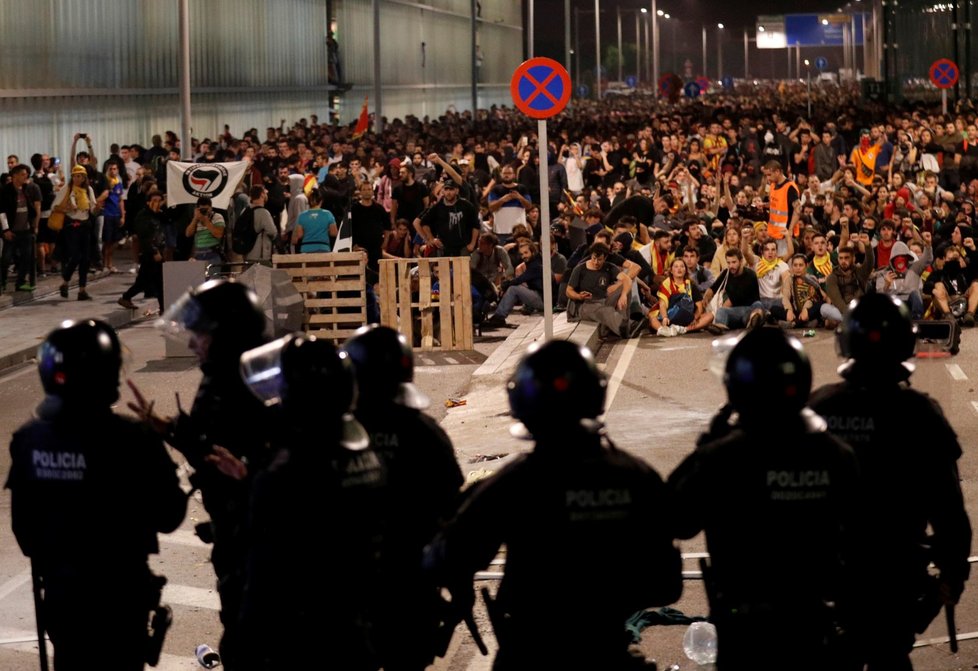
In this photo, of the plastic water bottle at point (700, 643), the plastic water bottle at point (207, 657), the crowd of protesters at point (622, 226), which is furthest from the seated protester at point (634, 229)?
the plastic water bottle at point (207, 657)

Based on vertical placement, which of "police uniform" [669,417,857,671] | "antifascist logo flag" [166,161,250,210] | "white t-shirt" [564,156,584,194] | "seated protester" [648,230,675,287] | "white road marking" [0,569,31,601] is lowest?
"white road marking" [0,569,31,601]

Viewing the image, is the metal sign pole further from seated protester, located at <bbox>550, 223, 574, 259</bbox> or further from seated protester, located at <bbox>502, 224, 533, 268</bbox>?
seated protester, located at <bbox>550, 223, 574, 259</bbox>

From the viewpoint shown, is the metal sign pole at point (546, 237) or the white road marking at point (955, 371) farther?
the white road marking at point (955, 371)

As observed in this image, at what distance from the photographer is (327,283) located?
17.0 metres

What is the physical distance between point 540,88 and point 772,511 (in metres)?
9.65

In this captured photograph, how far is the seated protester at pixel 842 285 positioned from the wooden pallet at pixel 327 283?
4.60 meters

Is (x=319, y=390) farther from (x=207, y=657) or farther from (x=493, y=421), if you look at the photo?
(x=493, y=421)

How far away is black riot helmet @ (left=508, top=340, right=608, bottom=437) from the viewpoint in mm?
4637

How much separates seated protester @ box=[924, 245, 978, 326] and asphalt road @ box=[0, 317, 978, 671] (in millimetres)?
521

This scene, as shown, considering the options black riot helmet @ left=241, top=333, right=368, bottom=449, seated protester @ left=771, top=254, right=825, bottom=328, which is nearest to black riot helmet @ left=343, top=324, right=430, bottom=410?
black riot helmet @ left=241, top=333, right=368, bottom=449

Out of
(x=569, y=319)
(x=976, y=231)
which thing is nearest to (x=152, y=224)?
(x=569, y=319)

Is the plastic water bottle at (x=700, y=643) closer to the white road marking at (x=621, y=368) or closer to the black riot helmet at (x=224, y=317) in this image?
the black riot helmet at (x=224, y=317)

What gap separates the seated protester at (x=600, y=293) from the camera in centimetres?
1736

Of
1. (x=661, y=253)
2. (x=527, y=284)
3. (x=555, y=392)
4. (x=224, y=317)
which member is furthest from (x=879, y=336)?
(x=527, y=284)
